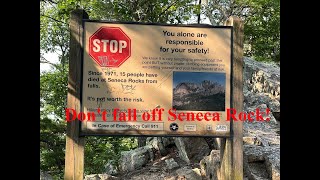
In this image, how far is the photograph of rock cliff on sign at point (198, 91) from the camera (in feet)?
14.2

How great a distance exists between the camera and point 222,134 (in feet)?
14.3

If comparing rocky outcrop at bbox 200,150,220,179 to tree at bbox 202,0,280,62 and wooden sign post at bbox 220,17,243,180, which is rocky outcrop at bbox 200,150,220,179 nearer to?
wooden sign post at bbox 220,17,243,180

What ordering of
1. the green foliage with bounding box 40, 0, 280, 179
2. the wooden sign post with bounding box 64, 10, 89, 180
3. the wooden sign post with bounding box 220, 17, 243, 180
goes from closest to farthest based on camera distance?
1. the wooden sign post with bounding box 64, 10, 89, 180
2. the wooden sign post with bounding box 220, 17, 243, 180
3. the green foliage with bounding box 40, 0, 280, 179

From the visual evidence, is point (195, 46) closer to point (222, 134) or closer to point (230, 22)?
point (230, 22)

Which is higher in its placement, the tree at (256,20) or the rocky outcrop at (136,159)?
the tree at (256,20)

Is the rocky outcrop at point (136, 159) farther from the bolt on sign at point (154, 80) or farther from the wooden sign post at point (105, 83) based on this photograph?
the bolt on sign at point (154, 80)

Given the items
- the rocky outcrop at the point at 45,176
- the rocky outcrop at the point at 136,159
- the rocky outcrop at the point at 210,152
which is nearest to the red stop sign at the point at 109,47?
the rocky outcrop at the point at 210,152

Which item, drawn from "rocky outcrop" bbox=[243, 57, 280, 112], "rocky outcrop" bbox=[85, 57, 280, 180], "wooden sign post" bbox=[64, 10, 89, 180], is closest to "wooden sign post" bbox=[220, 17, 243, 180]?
"rocky outcrop" bbox=[85, 57, 280, 180]

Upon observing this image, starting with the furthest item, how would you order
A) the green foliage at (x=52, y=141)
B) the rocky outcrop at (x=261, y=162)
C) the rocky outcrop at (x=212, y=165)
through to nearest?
1. the green foliage at (x=52, y=141)
2. the rocky outcrop at (x=261, y=162)
3. the rocky outcrop at (x=212, y=165)

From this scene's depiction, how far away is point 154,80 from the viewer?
4.31 meters

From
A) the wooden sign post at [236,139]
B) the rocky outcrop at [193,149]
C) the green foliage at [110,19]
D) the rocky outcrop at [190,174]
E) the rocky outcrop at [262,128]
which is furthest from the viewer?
the green foliage at [110,19]

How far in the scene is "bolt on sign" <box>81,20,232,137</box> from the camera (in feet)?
13.9

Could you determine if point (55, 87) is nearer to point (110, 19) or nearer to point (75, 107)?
point (110, 19)
